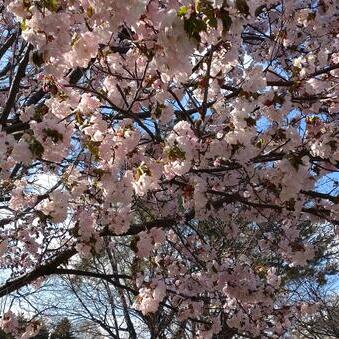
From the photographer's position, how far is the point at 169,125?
16.1 ft

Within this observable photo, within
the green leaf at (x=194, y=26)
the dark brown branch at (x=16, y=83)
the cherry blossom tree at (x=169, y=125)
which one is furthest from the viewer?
the dark brown branch at (x=16, y=83)

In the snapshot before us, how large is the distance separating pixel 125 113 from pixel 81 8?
28.7 inches

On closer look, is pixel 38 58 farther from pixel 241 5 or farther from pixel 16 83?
pixel 16 83

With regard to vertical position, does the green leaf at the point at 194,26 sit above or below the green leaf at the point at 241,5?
below

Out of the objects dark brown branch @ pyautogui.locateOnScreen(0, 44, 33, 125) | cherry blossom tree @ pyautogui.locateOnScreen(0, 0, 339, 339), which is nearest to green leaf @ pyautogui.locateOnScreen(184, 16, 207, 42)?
cherry blossom tree @ pyautogui.locateOnScreen(0, 0, 339, 339)

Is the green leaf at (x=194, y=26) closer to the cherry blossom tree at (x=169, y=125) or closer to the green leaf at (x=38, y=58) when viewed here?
the cherry blossom tree at (x=169, y=125)

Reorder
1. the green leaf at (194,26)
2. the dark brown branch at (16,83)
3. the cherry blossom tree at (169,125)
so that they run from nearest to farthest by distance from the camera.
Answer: the green leaf at (194,26) < the cherry blossom tree at (169,125) < the dark brown branch at (16,83)

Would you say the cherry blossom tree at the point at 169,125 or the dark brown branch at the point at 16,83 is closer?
the cherry blossom tree at the point at 169,125

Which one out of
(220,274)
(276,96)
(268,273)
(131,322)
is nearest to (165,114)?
(276,96)

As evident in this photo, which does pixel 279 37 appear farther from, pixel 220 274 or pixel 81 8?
pixel 220 274

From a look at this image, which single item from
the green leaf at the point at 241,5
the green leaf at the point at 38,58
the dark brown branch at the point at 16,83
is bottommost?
the green leaf at the point at 241,5

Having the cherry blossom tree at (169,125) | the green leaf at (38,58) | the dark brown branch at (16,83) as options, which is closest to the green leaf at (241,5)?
the cherry blossom tree at (169,125)

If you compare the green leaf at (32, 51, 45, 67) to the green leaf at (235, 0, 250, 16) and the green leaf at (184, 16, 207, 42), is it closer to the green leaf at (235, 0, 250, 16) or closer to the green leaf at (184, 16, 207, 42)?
the green leaf at (184, 16, 207, 42)

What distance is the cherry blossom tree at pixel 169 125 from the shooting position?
292cm
